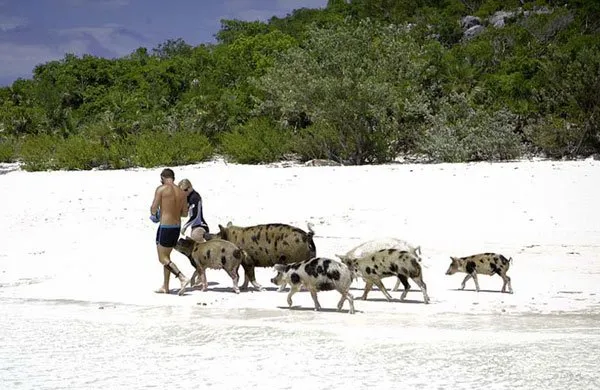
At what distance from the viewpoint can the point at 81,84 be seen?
201 ft

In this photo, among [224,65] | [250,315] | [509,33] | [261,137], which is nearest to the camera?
[250,315]

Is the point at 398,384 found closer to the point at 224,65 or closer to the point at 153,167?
the point at 153,167

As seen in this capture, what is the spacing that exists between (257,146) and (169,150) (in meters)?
3.11

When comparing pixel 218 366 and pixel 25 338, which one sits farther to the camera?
pixel 25 338

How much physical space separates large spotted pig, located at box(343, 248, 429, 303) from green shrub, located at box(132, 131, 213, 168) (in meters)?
18.6

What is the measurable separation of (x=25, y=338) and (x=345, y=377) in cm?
386

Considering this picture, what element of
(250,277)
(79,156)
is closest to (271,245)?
(250,277)

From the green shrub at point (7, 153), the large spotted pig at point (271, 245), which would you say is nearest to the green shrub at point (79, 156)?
the green shrub at point (7, 153)

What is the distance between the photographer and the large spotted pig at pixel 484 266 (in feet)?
42.2

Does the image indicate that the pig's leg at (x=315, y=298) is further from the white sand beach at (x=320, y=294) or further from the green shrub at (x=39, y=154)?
the green shrub at (x=39, y=154)

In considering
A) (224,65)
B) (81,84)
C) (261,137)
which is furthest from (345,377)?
(81,84)

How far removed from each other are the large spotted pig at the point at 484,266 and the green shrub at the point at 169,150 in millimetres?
17850

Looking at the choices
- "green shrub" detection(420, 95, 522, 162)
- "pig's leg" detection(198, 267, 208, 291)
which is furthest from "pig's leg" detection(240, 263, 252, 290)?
"green shrub" detection(420, 95, 522, 162)

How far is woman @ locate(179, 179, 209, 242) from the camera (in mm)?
13602
